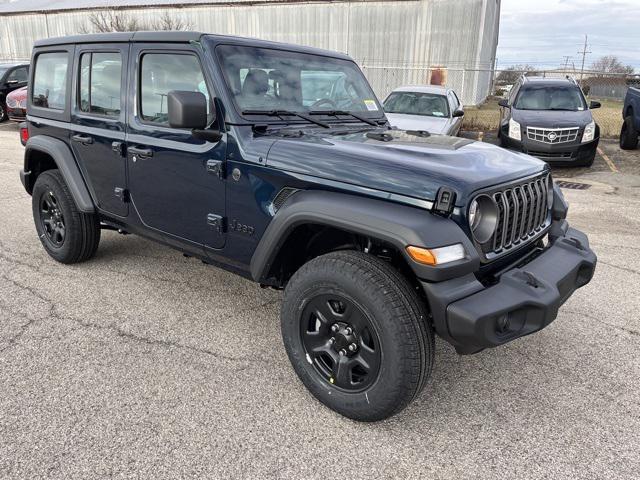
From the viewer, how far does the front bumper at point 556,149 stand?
30.6 ft

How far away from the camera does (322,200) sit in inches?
98.3

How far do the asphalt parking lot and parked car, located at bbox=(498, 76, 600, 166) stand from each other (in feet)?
18.7

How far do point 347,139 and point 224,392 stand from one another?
1547 millimetres

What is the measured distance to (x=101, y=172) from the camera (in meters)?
3.82

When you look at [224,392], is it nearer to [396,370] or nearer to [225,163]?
[396,370]

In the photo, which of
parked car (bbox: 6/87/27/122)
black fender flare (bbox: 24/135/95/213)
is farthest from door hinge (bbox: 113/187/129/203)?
parked car (bbox: 6/87/27/122)

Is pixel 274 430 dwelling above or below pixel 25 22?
below

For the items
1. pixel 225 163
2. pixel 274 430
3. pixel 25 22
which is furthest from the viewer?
pixel 25 22

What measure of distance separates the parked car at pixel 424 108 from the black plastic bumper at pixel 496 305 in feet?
23.0

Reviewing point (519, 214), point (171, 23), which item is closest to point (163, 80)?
point (519, 214)

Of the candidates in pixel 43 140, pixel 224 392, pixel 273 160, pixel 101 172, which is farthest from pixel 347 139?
pixel 43 140

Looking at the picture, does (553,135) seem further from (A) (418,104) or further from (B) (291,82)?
(B) (291,82)

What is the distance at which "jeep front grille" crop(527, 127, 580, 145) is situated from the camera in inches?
365

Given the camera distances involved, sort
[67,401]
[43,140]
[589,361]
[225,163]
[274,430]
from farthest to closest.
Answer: [43,140] < [589,361] < [225,163] < [67,401] < [274,430]
